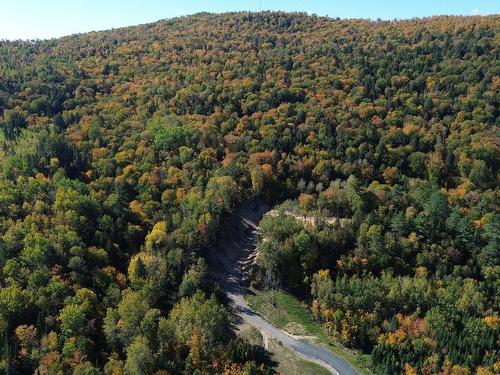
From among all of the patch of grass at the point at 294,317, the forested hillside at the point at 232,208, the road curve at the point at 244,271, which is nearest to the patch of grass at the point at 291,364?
the road curve at the point at 244,271

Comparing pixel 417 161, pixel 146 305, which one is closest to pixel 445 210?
pixel 417 161

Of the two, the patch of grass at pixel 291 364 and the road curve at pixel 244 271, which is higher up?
the road curve at pixel 244 271

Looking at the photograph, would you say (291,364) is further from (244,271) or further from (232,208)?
(232,208)

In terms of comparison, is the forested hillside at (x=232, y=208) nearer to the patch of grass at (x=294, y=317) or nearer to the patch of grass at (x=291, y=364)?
the patch of grass at (x=294, y=317)

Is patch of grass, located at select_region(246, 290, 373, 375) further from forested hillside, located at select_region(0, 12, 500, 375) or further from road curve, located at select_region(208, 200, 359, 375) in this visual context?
forested hillside, located at select_region(0, 12, 500, 375)

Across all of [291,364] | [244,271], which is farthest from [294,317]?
[244,271]

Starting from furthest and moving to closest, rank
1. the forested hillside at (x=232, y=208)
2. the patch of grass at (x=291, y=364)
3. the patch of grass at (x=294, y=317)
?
the patch of grass at (x=294, y=317) < the forested hillside at (x=232, y=208) < the patch of grass at (x=291, y=364)
